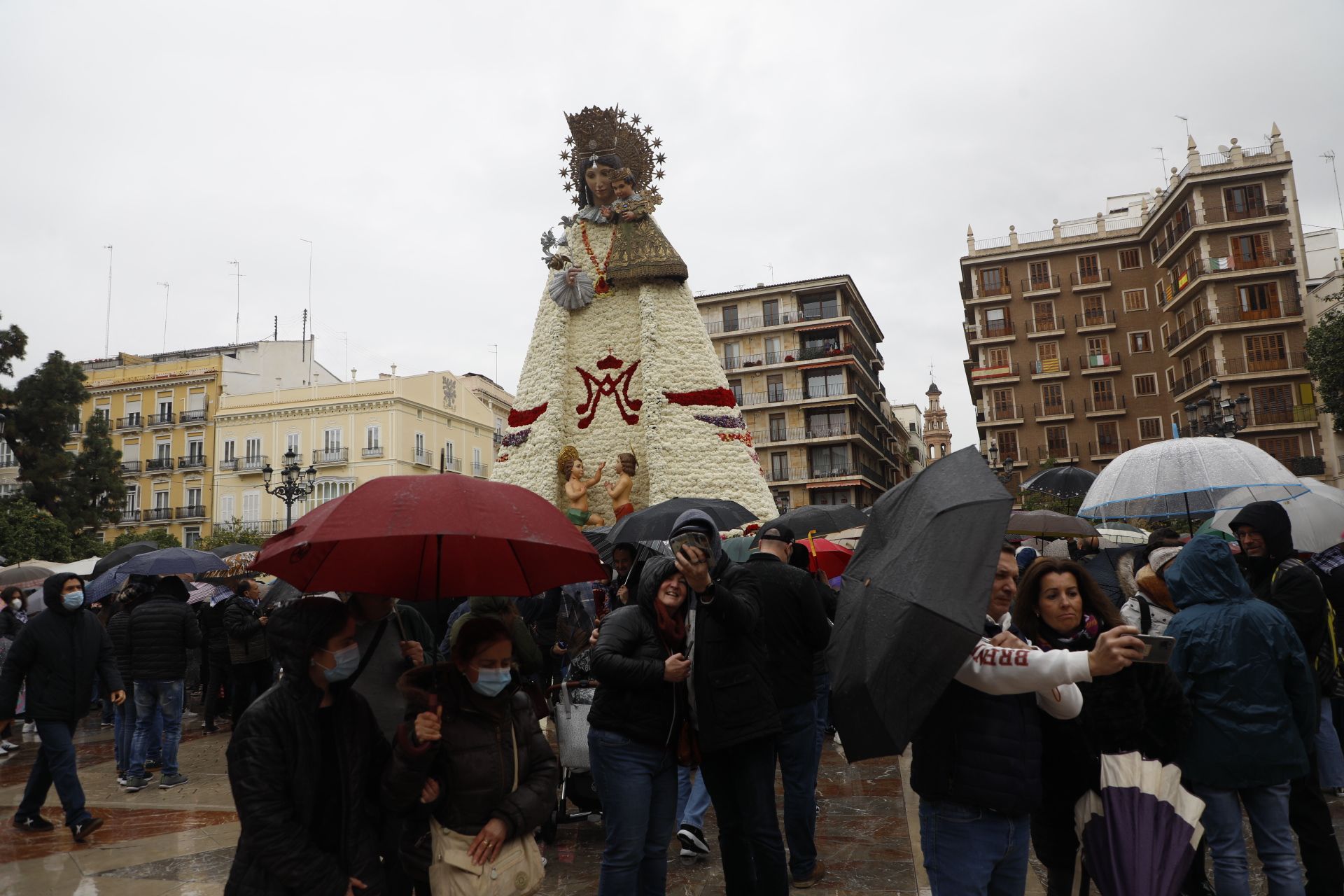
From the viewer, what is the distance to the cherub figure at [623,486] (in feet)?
43.0

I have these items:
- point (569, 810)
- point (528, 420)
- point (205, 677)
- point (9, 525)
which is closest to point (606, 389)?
point (528, 420)

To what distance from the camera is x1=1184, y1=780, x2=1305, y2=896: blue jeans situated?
12.0ft

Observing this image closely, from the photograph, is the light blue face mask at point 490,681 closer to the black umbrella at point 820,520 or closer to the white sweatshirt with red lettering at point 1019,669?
the white sweatshirt with red lettering at point 1019,669

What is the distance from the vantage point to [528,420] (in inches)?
574

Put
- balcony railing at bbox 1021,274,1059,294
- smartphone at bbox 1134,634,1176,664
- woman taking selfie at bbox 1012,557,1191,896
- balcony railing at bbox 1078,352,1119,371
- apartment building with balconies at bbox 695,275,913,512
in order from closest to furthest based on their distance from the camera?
smartphone at bbox 1134,634,1176,664 → woman taking selfie at bbox 1012,557,1191,896 → balcony railing at bbox 1078,352,1119,371 → balcony railing at bbox 1021,274,1059,294 → apartment building with balconies at bbox 695,275,913,512

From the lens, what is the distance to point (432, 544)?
394 cm

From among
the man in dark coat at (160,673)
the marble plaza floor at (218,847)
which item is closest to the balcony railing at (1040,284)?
the marble plaza floor at (218,847)

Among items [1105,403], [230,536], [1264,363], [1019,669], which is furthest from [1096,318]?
[1019,669]

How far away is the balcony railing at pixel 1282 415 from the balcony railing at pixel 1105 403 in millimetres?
7460

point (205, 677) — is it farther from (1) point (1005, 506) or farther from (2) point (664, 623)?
(1) point (1005, 506)

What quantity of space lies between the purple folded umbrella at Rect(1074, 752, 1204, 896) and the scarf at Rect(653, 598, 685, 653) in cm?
165

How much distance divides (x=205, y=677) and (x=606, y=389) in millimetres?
6756

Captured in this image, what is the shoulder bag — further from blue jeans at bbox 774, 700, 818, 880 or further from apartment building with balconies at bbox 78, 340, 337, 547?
apartment building with balconies at bbox 78, 340, 337, 547

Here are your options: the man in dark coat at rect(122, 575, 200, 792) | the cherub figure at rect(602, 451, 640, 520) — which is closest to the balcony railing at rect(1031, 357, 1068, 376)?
Result: the cherub figure at rect(602, 451, 640, 520)
